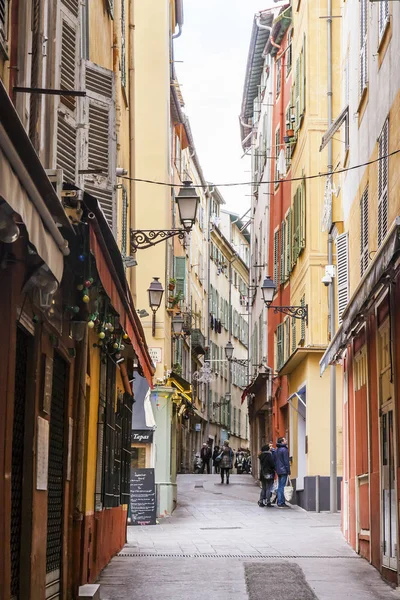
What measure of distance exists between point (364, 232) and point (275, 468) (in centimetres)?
1309

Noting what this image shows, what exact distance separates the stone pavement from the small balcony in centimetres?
2704

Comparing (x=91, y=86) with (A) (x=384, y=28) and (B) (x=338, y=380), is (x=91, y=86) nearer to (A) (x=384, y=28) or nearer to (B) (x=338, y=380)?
(A) (x=384, y=28)

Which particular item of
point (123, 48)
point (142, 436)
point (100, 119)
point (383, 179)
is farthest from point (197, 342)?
point (100, 119)

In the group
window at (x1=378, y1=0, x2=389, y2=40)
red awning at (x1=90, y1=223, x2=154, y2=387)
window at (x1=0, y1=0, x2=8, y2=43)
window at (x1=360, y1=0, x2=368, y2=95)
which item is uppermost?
window at (x1=360, y1=0, x2=368, y2=95)

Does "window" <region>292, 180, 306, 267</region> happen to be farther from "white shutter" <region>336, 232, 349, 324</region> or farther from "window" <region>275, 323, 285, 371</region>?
"white shutter" <region>336, 232, 349, 324</region>

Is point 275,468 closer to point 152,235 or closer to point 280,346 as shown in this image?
point 280,346

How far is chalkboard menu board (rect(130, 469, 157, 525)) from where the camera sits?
2409 cm

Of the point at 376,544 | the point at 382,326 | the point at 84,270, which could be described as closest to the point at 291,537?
the point at 376,544

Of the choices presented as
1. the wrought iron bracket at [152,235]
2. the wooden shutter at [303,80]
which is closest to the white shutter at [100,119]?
the wrought iron bracket at [152,235]

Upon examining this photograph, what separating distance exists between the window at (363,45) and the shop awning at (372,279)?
3772 millimetres

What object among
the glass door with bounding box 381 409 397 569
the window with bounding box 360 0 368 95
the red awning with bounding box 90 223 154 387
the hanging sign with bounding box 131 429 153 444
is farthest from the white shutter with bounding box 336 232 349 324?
the hanging sign with bounding box 131 429 153 444

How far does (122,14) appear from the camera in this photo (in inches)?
794

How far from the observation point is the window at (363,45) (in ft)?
55.3

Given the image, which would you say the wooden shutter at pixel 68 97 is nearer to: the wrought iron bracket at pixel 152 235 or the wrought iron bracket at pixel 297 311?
the wrought iron bracket at pixel 152 235
